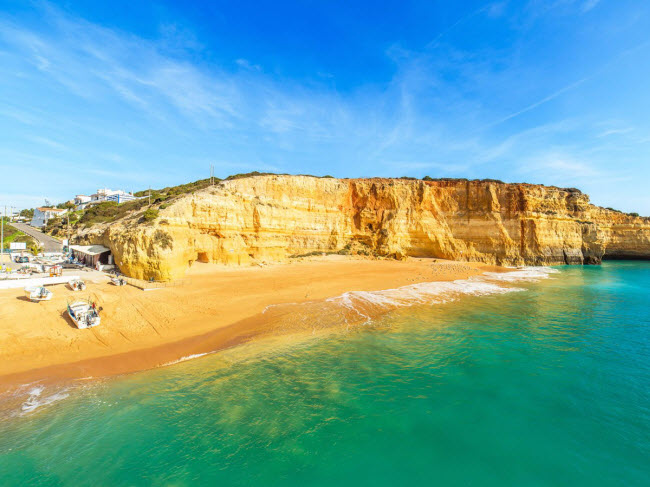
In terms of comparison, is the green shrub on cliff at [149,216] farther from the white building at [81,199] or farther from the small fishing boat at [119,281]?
the white building at [81,199]

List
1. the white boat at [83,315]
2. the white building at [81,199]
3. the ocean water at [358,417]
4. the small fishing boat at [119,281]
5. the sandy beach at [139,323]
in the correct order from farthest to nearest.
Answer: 1. the white building at [81,199]
2. the small fishing boat at [119,281]
3. the white boat at [83,315]
4. the sandy beach at [139,323]
5. the ocean water at [358,417]

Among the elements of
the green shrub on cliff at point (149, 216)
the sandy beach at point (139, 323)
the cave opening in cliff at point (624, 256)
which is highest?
the green shrub on cliff at point (149, 216)

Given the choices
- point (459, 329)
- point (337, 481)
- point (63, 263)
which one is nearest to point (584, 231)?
point (459, 329)

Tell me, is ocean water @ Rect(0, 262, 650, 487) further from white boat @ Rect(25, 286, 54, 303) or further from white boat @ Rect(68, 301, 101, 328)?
white boat @ Rect(25, 286, 54, 303)

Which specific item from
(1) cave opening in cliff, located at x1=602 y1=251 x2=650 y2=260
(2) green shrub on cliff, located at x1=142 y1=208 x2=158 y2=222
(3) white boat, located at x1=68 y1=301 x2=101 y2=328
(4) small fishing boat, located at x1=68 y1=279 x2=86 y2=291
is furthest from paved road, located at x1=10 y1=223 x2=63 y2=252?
(1) cave opening in cliff, located at x1=602 y1=251 x2=650 y2=260

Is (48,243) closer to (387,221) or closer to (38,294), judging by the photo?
(38,294)

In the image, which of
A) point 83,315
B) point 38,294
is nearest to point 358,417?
point 83,315

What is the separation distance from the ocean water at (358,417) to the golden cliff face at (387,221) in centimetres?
1452

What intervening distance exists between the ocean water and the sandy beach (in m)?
1.17

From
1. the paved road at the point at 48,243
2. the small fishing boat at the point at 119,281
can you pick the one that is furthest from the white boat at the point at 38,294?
the paved road at the point at 48,243

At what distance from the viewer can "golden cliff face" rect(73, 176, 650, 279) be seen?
24.1 metres

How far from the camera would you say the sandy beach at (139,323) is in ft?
31.9

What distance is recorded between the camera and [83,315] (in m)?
11.5

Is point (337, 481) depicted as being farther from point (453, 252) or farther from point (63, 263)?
point (453, 252)
